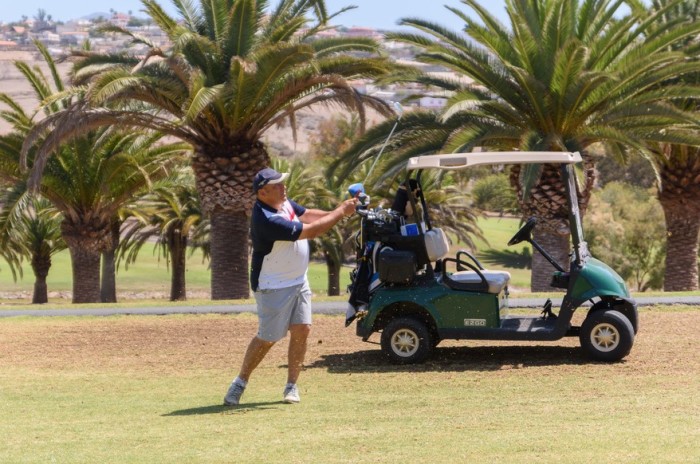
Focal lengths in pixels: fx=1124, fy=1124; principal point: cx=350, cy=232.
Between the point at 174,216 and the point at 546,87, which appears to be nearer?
the point at 546,87

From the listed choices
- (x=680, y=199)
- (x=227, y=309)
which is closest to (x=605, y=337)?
(x=227, y=309)

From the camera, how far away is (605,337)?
1136 cm

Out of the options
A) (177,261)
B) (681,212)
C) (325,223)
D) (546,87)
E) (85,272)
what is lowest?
(85,272)

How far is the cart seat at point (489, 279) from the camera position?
37.7ft

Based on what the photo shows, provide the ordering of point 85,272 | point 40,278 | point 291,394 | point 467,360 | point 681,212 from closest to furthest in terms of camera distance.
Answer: point 291,394 → point 467,360 → point 681,212 → point 85,272 → point 40,278

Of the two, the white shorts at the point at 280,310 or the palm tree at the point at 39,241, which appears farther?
the palm tree at the point at 39,241

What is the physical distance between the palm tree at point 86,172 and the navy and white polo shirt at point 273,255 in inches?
643

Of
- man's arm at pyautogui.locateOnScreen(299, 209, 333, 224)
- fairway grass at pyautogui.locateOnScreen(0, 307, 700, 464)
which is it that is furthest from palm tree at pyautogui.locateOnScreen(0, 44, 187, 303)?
man's arm at pyautogui.locateOnScreen(299, 209, 333, 224)

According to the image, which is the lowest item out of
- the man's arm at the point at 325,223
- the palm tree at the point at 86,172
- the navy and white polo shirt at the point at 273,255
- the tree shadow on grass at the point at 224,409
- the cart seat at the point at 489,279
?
the tree shadow on grass at the point at 224,409

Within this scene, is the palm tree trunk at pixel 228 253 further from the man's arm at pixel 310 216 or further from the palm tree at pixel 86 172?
the man's arm at pixel 310 216

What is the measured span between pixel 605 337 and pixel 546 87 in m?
10.3

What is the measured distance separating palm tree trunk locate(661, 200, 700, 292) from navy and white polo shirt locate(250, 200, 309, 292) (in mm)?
18680

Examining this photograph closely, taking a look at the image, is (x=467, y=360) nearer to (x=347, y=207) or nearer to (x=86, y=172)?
(x=347, y=207)

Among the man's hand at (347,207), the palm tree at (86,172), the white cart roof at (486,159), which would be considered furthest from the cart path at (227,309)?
the man's hand at (347,207)
